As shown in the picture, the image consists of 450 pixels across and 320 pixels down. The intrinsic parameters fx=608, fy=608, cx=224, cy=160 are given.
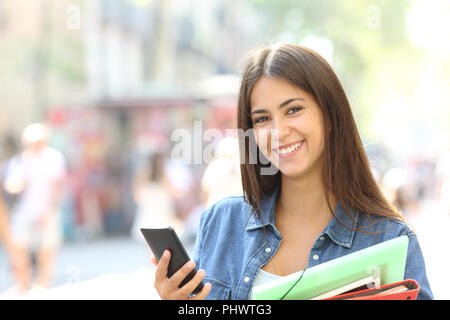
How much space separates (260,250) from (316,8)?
12.4m

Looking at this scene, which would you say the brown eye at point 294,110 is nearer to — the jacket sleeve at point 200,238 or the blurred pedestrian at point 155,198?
the jacket sleeve at point 200,238

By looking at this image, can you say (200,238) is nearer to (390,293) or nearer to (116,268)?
(390,293)

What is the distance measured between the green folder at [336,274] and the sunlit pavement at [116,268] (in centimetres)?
305

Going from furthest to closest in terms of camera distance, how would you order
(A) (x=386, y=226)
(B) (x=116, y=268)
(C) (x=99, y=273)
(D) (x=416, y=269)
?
(B) (x=116, y=268) → (C) (x=99, y=273) → (A) (x=386, y=226) → (D) (x=416, y=269)

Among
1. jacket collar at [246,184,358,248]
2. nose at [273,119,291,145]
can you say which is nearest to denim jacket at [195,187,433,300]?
jacket collar at [246,184,358,248]

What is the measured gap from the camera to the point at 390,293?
1.42 metres

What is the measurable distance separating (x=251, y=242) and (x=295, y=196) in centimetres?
20

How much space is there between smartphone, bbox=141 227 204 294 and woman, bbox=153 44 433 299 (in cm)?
2

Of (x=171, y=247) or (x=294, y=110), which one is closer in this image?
(x=171, y=247)

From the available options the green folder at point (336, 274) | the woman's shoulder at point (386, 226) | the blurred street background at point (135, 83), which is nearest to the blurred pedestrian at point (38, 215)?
the blurred street background at point (135, 83)

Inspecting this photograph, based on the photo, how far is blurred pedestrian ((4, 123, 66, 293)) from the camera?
20.0 feet

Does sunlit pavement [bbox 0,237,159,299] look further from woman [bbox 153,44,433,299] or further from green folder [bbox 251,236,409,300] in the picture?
green folder [bbox 251,236,409,300]

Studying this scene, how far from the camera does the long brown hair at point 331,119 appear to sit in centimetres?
174

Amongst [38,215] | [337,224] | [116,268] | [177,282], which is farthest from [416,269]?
[116,268]
